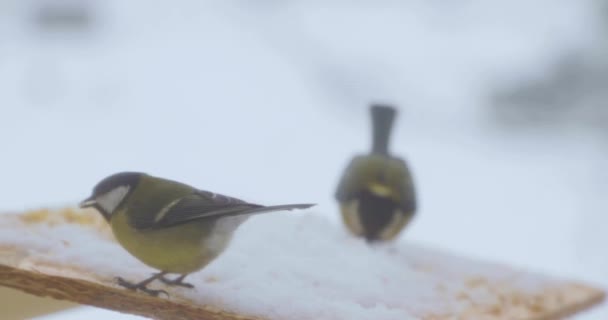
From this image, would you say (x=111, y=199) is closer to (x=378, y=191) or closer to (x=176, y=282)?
(x=176, y=282)

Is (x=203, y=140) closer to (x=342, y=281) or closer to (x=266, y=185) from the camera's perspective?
(x=266, y=185)

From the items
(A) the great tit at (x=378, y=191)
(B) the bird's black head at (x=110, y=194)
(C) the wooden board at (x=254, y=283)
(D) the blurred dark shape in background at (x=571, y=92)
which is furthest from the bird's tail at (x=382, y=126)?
(D) the blurred dark shape in background at (x=571, y=92)

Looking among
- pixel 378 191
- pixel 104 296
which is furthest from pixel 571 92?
pixel 104 296

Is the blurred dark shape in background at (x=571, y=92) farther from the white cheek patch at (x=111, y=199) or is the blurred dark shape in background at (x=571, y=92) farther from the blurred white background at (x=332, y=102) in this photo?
the white cheek patch at (x=111, y=199)

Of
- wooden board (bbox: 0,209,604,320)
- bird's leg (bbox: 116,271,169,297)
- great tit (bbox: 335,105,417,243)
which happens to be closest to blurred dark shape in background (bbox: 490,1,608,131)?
great tit (bbox: 335,105,417,243)

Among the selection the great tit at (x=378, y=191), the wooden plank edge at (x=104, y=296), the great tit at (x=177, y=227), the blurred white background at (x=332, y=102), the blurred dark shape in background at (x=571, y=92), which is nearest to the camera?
the wooden plank edge at (x=104, y=296)

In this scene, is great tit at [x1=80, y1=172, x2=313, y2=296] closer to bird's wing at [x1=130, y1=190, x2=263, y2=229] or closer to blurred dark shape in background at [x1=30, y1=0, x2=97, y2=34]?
bird's wing at [x1=130, y1=190, x2=263, y2=229]

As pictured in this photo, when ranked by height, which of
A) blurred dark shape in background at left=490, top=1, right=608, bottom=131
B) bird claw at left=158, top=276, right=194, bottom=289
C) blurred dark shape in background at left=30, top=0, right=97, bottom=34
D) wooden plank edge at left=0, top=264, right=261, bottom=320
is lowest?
wooden plank edge at left=0, top=264, right=261, bottom=320
